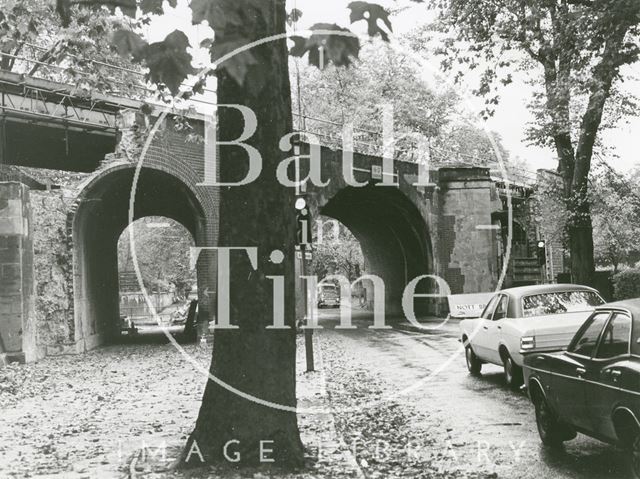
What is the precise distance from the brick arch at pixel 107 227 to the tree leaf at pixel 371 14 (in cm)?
1558

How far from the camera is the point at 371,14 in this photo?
575cm

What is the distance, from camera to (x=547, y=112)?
63.7 feet

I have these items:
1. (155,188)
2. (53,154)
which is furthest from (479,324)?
(53,154)

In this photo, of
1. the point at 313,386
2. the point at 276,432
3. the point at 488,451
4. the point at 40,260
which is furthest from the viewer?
the point at 40,260

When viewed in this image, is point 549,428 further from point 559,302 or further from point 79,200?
point 79,200

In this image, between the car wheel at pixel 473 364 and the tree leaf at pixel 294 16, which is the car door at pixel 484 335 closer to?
the car wheel at pixel 473 364

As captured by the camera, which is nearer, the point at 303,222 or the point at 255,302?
the point at 255,302

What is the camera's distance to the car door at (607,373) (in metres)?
5.76

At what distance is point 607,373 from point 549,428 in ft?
5.58

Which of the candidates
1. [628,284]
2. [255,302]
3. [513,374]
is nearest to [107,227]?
[513,374]

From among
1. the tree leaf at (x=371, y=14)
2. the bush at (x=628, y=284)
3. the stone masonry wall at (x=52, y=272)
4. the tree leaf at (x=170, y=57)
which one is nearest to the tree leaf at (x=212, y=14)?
the tree leaf at (x=170, y=57)

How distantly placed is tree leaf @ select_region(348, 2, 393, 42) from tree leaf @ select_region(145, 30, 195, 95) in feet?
4.49

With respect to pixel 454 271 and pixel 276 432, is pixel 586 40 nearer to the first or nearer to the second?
pixel 276 432

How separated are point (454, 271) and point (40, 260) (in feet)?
62.5
